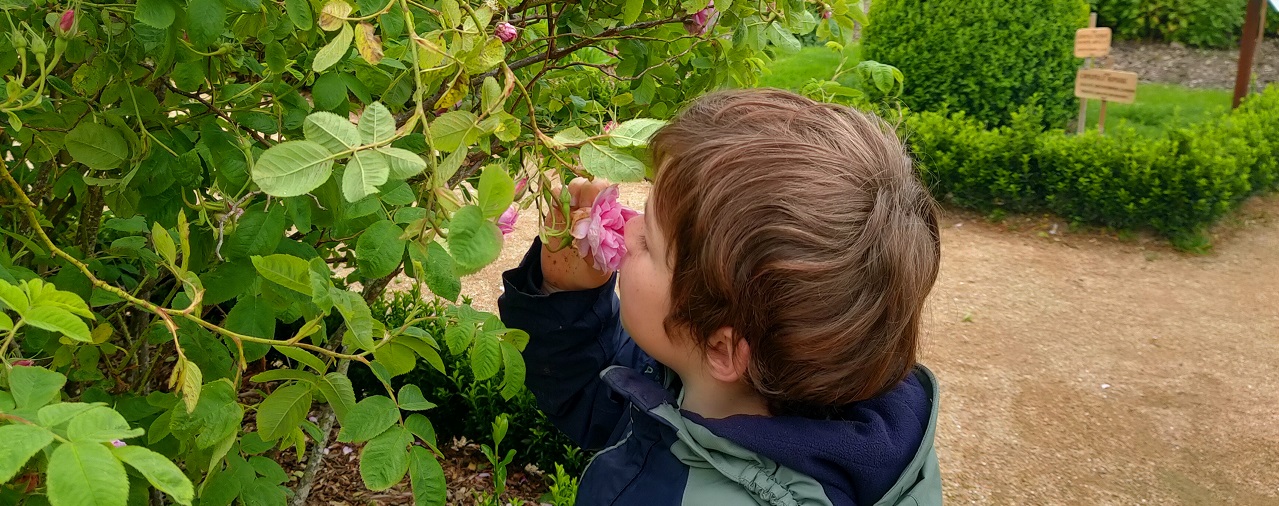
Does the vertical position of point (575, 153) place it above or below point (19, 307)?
below

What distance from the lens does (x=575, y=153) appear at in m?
1.30

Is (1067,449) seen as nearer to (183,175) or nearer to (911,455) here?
(911,455)

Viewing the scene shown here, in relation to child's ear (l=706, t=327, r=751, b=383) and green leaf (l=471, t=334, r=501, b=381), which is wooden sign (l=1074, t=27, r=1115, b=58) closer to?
child's ear (l=706, t=327, r=751, b=383)

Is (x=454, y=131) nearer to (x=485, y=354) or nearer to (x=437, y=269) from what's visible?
(x=437, y=269)

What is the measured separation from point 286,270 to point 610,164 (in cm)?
34

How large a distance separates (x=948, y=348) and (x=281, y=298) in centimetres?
393

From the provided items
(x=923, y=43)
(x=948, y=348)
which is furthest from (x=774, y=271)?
(x=923, y=43)

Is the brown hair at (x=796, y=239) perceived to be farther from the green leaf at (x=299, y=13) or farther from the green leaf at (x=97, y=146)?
the green leaf at (x=97, y=146)

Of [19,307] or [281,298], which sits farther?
[281,298]

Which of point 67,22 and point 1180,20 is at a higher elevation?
point 67,22

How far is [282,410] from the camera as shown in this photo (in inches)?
44.5

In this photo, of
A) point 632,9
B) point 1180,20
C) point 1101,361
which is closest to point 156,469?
point 632,9

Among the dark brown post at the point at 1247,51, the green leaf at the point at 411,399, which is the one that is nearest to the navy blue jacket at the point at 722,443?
the green leaf at the point at 411,399

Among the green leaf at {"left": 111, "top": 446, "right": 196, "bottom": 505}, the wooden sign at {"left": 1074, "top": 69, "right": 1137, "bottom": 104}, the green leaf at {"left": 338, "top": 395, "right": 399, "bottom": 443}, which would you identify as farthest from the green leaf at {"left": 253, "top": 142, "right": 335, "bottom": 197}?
the wooden sign at {"left": 1074, "top": 69, "right": 1137, "bottom": 104}
